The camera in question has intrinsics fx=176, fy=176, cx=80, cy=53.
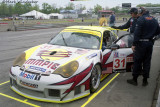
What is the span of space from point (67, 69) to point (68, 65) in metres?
0.11

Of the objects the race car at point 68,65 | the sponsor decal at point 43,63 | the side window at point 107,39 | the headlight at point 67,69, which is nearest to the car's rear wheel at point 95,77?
the race car at point 68,65

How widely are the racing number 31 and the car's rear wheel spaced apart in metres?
0.67

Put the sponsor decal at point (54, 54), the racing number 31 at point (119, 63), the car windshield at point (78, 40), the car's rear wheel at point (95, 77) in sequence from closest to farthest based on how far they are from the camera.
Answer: the sponsor decal at point (54, 54)
the car's rear wheel at point (95, 77)
the car windshield at point (78, 40)
the racing number 31 at point (119, 63)

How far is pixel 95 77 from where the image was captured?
13.4 feet

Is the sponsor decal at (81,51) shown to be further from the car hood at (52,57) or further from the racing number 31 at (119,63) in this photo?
the racing number 31 at (119,63)

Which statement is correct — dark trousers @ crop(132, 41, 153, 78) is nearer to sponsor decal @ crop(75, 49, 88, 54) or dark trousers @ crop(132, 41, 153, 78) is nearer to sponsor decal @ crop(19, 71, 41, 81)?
sponsor decal @ crop(75, 49, 88, 54)

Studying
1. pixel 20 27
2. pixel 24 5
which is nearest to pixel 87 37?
pixel 20 27

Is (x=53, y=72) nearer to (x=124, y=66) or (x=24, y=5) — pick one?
(x=124, y=66)

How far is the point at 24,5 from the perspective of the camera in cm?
9762

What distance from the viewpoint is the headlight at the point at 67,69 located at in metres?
3.38

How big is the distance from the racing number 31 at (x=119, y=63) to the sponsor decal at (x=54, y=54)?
1386 millimetres

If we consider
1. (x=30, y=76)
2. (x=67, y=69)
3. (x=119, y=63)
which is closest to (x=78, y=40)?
(x=119, y=63)

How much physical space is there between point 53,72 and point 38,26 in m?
22.0

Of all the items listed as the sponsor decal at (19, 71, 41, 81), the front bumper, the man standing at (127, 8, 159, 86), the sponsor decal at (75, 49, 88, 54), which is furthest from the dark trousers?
the sponsor decal at (19, 71, 41, 81)
